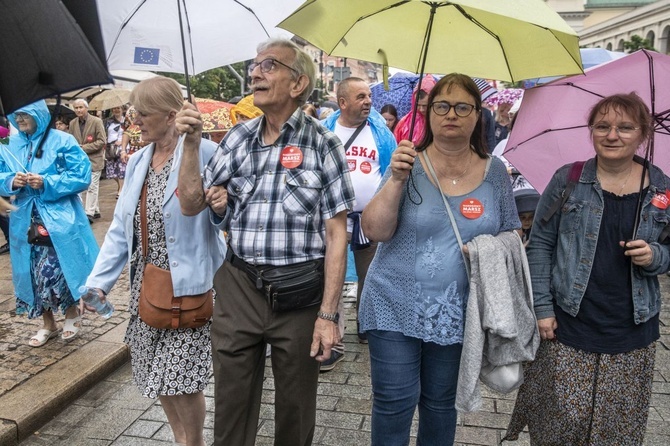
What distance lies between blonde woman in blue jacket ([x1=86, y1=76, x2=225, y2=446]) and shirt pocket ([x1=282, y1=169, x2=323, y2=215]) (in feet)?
1.81

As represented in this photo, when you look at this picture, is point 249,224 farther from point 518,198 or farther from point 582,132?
point 518,198

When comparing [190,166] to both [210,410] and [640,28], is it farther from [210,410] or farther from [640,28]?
[640,28]

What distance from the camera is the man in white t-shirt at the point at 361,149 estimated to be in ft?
15.9

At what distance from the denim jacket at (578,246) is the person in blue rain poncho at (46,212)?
3.34 m

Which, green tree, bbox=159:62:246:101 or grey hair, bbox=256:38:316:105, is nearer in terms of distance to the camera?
grey hair, bbox=256:38:316:105

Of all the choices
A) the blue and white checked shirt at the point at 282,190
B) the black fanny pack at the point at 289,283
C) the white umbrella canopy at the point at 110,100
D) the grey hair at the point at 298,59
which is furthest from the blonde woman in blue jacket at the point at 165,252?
the white umbrella canopy at the point at 110,100

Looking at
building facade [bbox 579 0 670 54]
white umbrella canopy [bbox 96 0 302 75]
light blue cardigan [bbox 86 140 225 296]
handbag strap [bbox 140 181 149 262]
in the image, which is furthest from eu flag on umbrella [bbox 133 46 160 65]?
building facade [bbox 579 0 670 54]

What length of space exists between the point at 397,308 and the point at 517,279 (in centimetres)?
52

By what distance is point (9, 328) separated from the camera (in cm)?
533

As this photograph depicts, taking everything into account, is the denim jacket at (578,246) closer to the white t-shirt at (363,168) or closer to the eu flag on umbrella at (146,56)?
the eu flag on umbrella at (146,56)

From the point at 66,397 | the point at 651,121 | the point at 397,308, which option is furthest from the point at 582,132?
the point at 66,397

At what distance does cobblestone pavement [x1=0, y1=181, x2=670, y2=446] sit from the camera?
12.1ft

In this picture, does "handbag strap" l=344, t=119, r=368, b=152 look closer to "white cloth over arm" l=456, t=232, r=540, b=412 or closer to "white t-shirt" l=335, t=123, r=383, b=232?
"white t-shirt" l=335, t=123, r=383, b=232

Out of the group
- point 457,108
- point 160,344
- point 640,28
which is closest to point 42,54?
point 457,108
